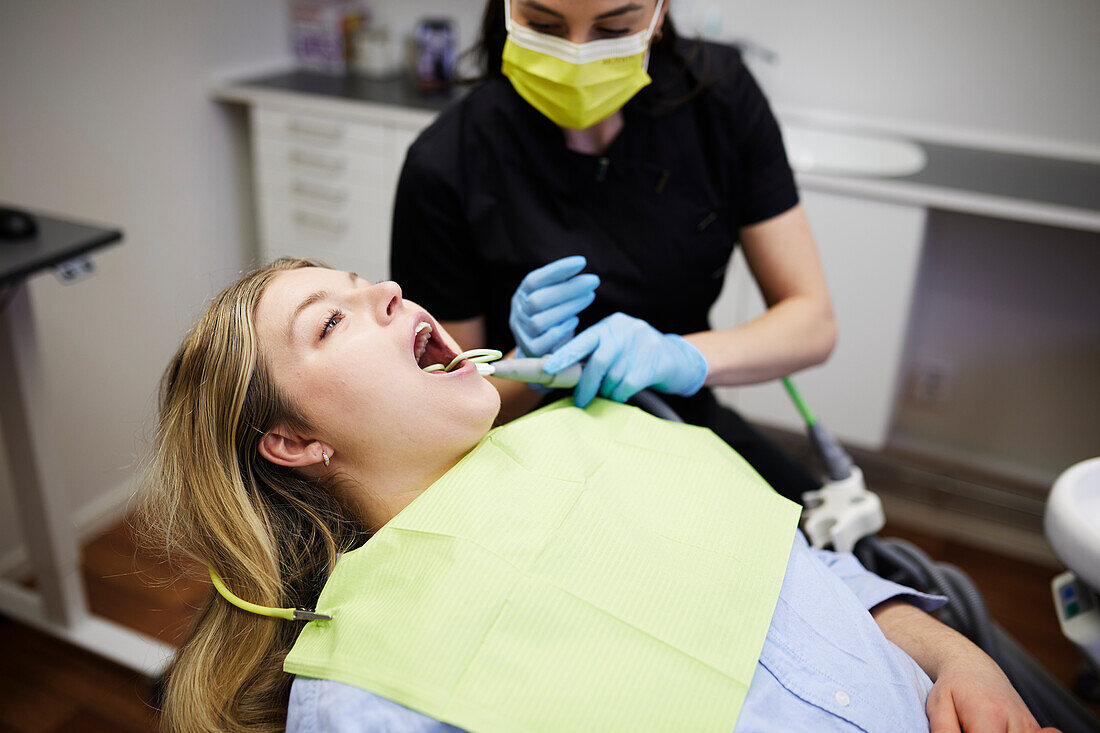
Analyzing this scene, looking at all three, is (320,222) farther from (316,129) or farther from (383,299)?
(383,299)

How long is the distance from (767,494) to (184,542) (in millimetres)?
684

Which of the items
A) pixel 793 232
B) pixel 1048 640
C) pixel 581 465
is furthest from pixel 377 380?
pixel 1048 640

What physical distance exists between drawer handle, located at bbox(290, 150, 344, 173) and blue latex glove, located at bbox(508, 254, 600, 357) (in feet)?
5.80

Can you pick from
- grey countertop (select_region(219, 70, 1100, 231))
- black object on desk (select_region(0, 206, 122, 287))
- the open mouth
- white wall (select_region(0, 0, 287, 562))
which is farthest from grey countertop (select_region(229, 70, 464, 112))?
the open mouth

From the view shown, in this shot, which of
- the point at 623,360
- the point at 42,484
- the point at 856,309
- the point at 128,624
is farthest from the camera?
the point at 856,309

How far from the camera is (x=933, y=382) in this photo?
2.75 m

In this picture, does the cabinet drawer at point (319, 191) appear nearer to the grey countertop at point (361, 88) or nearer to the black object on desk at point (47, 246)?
the grey countertop at point (361, 88)

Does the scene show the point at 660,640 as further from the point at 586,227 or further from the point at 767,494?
the point at 586,227

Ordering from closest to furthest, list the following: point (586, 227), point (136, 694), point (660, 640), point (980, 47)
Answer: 1. point (660, 640)
2. point (586, 227)
3. point (136, 694)
4. point (980, 47)

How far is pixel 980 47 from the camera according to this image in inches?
94.7

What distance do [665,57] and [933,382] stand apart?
180cm

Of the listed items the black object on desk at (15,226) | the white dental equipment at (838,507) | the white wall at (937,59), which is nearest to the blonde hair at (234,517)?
the white dental equipment at (838,507)

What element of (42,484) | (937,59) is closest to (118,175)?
(42,484)

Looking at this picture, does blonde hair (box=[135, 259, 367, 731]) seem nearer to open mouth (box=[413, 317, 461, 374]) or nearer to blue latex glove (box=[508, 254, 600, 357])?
open mouth (box=[413, 317, 461, 374])
